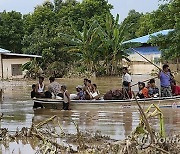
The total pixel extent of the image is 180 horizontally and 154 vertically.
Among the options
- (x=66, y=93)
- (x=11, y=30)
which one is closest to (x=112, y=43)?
(x=11, y=30)

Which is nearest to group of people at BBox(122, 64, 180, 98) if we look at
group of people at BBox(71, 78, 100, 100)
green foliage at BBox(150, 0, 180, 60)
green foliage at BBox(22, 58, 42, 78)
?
group of people at BBox(71, 78, 100, 100)

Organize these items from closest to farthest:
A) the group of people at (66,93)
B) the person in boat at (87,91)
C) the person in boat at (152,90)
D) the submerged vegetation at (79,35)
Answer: the group of people at (66,93), the person in boat at (152,90), the person in boat at (87,91), the submerged vegetation at (79,35)

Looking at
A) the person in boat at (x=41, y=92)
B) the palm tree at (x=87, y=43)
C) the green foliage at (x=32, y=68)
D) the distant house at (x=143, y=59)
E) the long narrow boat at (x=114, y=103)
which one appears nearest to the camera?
the long narrow boat at (x=114, y=103)

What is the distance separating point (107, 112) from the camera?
47.8ft

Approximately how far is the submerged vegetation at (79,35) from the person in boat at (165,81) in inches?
163

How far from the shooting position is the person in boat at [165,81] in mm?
14539

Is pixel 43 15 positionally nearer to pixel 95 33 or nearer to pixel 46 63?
pixel 46 63

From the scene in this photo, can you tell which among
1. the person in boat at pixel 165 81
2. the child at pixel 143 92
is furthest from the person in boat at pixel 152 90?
the person in boat at pixel 165 81

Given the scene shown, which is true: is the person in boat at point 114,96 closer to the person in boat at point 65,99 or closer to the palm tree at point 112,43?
the person in boat at point 65,99

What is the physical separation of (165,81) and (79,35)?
844 inches

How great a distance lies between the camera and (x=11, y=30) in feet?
161

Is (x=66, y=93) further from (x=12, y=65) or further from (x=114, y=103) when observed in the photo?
(x=12, y=65)

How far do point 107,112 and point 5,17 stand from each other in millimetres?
37768

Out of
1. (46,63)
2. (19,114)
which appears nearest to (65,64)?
(46,63)
